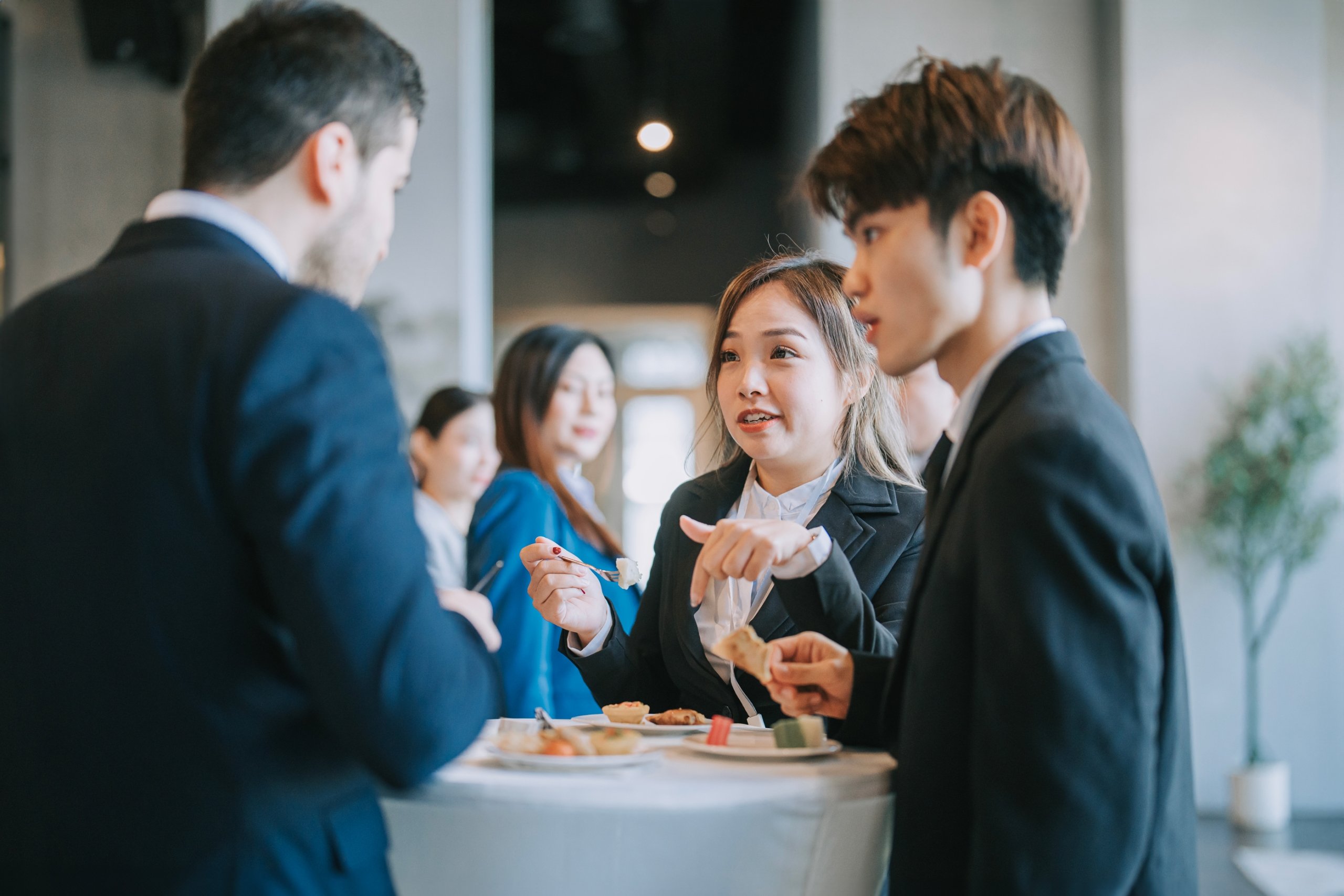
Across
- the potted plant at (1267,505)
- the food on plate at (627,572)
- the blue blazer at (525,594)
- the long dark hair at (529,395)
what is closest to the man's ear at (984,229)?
the food on plate at (627,572)

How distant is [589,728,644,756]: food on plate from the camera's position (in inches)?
51.7

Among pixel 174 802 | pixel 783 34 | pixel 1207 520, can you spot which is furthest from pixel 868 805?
pixel 783 34

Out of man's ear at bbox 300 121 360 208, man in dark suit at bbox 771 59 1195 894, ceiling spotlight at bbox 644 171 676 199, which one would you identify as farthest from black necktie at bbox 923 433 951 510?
ceiling spotlight at bbox 644 171 676 199

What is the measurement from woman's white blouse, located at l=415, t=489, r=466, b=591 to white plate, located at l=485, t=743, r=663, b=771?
2981mm

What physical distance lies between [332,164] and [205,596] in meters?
0.52

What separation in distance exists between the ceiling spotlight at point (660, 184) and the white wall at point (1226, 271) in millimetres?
5413

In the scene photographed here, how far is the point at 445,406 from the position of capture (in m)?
4.51

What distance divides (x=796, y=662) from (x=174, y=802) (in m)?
0.83

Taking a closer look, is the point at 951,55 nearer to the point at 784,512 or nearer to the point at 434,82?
the point at 434,82

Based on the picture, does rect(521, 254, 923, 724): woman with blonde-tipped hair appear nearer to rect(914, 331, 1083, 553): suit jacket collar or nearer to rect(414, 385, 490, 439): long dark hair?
rect(914, 331, 1083, 553): suit jacket collar

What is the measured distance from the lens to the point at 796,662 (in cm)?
151

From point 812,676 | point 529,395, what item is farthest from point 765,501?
point 529,395

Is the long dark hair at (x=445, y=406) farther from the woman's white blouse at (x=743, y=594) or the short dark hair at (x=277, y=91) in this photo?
the short dark hair at (x=277, y=91)

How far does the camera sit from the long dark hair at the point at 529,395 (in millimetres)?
3289
